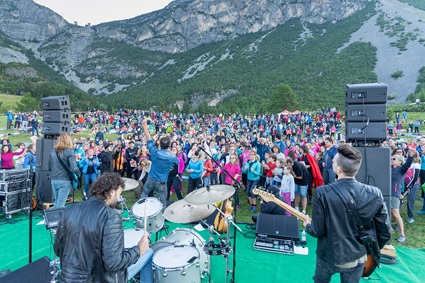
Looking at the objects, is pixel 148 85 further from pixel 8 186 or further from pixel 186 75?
pixel 8 186

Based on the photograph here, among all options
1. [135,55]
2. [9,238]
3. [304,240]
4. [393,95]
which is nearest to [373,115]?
[304,240]

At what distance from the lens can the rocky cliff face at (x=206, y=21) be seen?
118875mm

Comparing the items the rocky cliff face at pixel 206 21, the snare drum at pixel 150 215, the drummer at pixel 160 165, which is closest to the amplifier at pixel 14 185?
the drummer at pixel 160 165

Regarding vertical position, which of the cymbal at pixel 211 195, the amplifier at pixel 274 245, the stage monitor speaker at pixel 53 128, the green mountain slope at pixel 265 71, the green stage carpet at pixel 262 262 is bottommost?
the green stage carpet at pixel 262 262

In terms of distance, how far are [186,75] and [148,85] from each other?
16186 millimetres

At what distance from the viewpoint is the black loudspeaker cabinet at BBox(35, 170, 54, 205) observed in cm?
879

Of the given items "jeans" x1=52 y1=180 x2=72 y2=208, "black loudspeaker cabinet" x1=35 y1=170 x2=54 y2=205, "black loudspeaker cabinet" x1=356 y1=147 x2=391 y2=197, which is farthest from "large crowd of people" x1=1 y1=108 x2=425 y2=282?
"black loudspeaker cabinet" x1=356 y1=147 x2=391 y2=197

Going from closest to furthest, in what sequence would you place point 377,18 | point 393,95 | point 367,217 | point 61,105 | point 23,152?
point 367,217
point 61,105
point 23,152
point 393,95
point 377,18

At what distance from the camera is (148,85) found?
115438 millimetres

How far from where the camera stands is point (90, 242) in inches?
97.9

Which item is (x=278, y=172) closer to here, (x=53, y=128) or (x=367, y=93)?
(x=367, y=93)

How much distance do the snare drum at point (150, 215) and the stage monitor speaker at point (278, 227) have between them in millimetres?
2666

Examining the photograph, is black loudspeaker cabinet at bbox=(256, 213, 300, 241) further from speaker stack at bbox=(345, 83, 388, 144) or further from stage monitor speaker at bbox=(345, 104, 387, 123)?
stage monitor speaker at bbox=(345, 104, 387, 123)

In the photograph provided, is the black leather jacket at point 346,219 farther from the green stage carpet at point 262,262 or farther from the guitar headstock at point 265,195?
the green stage carpet at point 262,262
